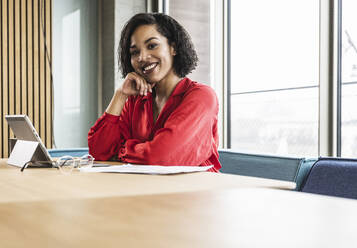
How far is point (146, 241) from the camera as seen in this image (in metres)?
0.55

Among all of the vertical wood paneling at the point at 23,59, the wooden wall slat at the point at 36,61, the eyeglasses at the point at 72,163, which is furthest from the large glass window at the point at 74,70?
the eyeglasses at the point at 72,163

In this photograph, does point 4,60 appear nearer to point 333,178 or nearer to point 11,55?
point 11,55

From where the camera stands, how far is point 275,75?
3.49m

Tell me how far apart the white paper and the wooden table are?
559 millimetres

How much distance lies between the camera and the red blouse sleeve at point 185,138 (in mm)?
1798

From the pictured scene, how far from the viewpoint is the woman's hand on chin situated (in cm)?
227

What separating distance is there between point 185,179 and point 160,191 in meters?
0.28

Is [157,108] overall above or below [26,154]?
above

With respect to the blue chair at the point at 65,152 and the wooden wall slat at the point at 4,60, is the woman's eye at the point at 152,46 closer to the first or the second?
the blue chair at the point at 65,152

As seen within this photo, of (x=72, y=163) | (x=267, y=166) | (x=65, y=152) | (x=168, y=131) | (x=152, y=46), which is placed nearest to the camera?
(x=72, y=163)

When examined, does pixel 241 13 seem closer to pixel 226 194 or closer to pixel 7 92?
pixel 7 92

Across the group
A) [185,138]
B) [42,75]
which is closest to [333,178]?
[185,138]

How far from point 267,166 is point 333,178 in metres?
0.51

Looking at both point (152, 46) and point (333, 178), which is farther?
point (152, 46)
